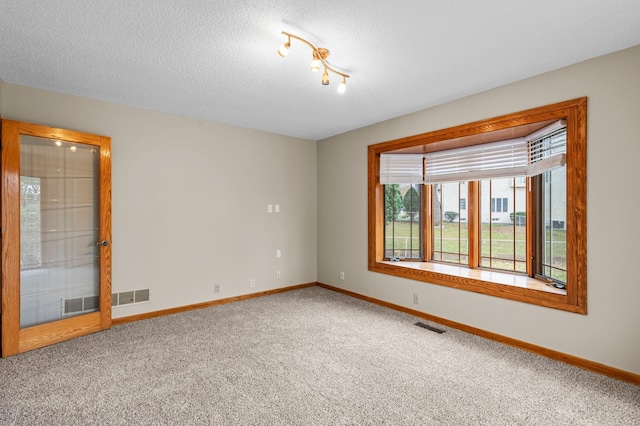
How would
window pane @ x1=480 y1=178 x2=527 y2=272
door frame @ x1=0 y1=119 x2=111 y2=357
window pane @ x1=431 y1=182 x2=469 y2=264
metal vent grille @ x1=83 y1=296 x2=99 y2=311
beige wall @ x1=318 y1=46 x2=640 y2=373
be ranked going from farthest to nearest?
window pane @ x1=431 y1=182 x2=469 y2=264
window pane @ x1=480 y1=178 x2=527 y2=272
metal vent grille @ x1=83 y1=296 x2=99 y2=311
door frame @ x1=0 y1=119 x2=111 y2=357
beige wall @ x1=318 y1=46 x2=640 y2=373

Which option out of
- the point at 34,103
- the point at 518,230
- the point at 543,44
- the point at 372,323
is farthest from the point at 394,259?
the point at 34,103

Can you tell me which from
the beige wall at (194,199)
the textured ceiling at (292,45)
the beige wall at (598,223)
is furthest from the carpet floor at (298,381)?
the textured ceiling at (292,45)

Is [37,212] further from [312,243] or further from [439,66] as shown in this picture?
[439,66]

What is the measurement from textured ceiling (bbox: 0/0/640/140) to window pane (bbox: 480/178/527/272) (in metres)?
1.31

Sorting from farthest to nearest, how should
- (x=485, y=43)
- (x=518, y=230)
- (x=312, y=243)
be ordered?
(x=312, y=243) → (x=518, y=230) → (x=485, y=43)

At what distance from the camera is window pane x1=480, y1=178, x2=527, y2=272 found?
3.72m

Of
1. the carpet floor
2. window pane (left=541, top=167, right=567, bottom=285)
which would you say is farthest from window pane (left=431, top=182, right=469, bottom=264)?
the carpet floor

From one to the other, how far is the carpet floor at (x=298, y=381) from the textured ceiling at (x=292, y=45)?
8.40 feet

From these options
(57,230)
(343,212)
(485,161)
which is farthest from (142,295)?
(485,161)

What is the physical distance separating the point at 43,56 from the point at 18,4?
0.75m

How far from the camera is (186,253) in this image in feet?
13.6

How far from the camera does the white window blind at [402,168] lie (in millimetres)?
4461

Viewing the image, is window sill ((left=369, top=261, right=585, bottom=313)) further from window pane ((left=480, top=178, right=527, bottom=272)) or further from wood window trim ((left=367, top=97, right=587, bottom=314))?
window pane ((left=480, top=178, right=527, bottom=272))

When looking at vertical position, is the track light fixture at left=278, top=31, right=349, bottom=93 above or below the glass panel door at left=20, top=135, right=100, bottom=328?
above
